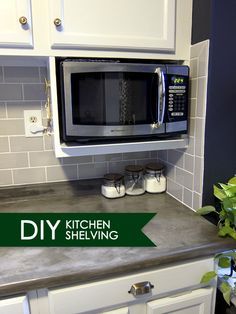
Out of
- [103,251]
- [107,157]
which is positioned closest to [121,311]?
[103,251]

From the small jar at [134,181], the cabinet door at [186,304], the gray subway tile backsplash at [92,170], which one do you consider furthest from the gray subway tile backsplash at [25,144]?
the cabinet door at [186,304]

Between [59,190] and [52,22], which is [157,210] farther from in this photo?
[52,22]

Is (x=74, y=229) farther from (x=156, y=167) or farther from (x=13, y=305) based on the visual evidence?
(x=156, y=167)

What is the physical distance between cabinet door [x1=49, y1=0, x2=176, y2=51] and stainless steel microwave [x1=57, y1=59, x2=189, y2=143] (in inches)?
3.0

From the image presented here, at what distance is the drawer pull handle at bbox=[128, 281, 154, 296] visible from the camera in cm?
82

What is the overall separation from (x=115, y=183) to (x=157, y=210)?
Answer: 25 cm

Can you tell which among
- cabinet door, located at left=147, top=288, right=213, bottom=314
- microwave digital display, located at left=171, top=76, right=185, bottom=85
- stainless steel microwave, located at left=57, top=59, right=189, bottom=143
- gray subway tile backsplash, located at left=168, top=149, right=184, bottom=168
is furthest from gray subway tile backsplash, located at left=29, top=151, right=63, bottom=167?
cabinet door, located at left=147, top=288, right=213, bottom=314

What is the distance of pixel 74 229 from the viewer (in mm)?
992

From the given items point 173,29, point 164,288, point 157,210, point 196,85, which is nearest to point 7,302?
point 164,288

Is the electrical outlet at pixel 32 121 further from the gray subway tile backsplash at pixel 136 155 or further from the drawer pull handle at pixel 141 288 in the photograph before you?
the drawer pull handle at pixel 141 288

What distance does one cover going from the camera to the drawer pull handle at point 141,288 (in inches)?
32.4

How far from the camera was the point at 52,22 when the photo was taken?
91 centimetres

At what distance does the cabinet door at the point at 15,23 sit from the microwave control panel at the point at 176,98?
537mm

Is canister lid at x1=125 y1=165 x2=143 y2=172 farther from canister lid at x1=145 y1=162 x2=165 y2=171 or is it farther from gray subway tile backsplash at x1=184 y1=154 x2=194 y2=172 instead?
gray subway tile backsplash at x1=184 y1=154 x2=194 y2=172
